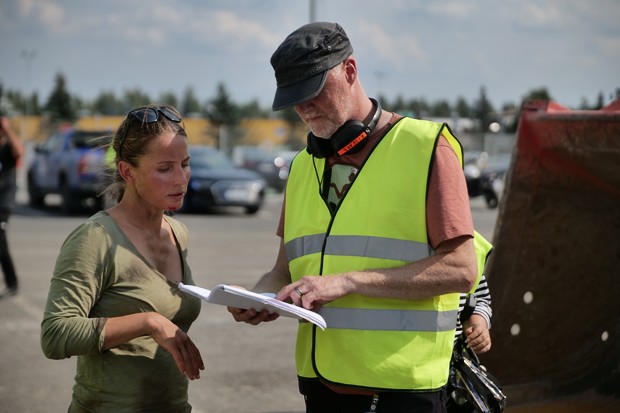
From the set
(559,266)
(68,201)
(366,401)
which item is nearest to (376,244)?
(366,401)

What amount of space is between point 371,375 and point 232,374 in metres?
3.88

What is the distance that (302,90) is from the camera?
8.38 feet

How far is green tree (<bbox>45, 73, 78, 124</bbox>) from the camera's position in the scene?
7831cm

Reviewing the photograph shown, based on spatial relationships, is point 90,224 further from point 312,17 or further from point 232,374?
point 312,17

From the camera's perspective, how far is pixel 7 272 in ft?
29.8

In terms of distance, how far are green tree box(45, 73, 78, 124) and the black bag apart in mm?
76105

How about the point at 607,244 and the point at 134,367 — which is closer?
the point at 134,367

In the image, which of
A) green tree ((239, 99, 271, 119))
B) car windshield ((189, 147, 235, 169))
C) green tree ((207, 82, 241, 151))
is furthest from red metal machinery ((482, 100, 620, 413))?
green tree ((239, 99, 271, 119))

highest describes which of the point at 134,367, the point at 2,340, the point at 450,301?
the point at 450,301

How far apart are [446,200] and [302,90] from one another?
1.68 feet

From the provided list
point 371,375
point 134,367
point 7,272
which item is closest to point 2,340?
point 7,272

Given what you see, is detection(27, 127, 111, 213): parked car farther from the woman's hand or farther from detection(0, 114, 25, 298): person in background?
the woman's hand

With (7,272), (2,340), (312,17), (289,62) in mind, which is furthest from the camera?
(312,17)

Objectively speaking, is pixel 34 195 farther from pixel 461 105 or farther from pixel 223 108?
pixel 461 105
